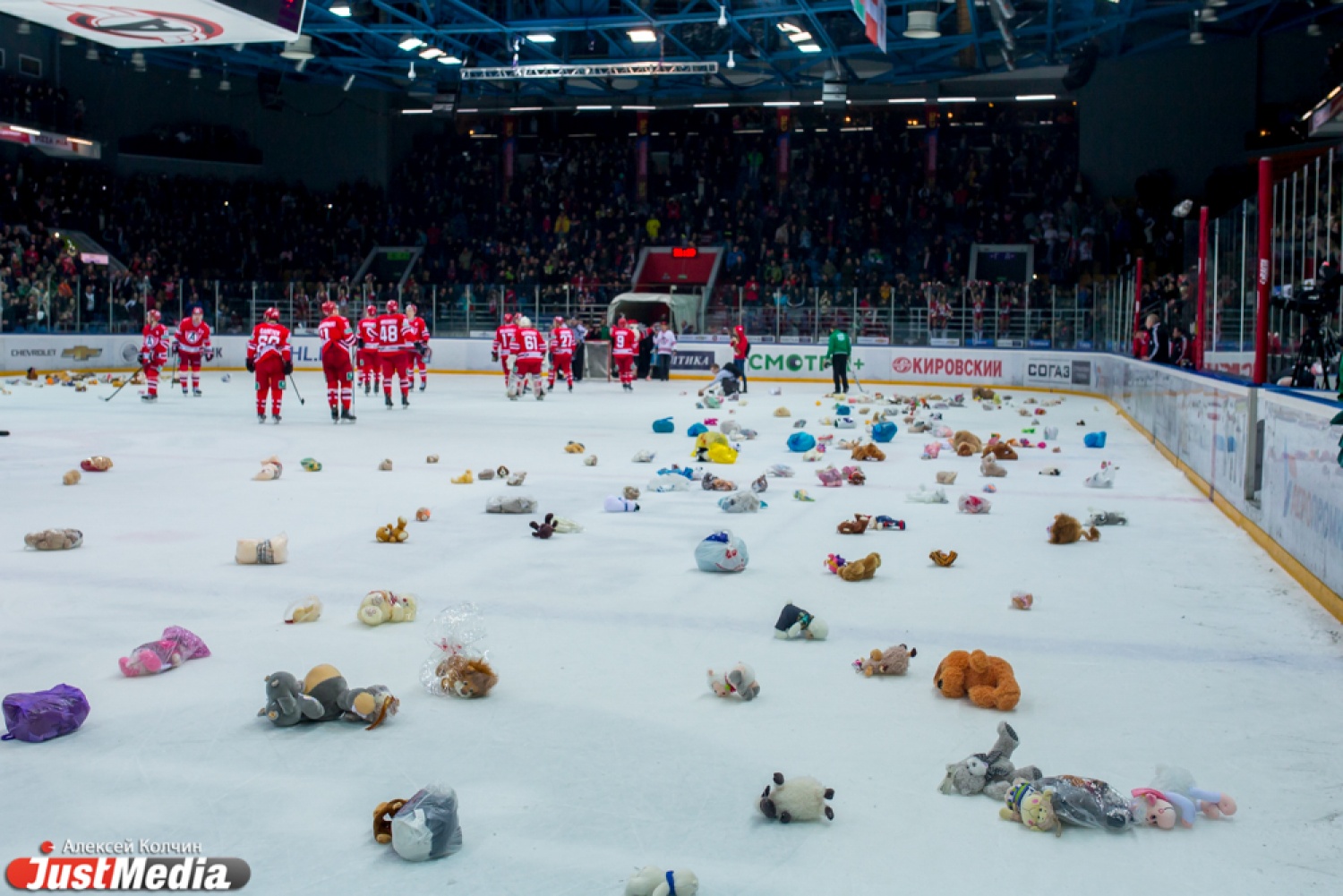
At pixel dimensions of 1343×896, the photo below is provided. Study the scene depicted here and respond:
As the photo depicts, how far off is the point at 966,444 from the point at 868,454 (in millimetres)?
1335

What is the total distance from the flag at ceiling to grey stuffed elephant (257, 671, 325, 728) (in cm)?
1102

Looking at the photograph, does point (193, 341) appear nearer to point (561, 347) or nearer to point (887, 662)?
point (561, 347)

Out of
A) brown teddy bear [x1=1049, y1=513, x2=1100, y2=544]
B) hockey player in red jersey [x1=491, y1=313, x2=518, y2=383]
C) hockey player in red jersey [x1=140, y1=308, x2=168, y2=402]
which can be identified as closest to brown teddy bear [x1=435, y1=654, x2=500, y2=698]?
brown teddy bear [x1=1049, y1=513, x2=1100, y2=544]

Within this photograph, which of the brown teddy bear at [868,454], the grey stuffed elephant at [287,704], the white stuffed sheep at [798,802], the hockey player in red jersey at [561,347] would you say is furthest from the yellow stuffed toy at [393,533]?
the hockey player in red jersey at [561,347]

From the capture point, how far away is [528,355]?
22.9 meters

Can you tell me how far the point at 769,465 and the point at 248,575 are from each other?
6.50 m

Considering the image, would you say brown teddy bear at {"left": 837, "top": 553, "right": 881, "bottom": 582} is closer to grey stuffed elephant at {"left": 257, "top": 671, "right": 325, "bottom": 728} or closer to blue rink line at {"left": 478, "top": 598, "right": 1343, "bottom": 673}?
blue rink line at {"left": 478, "top": 598, "right": 1343, "bottom": 673}

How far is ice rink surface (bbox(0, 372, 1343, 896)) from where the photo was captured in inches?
132

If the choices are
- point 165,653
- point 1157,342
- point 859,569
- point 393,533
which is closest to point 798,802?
point 165,653

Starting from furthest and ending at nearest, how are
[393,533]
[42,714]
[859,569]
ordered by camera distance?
[393,533], [859,569], [42,714]

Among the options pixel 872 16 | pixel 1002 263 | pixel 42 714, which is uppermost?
pixel 872 16

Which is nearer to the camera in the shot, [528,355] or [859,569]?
[859,569]

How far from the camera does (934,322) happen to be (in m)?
29.4

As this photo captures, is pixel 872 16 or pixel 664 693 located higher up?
pixel 872 16
